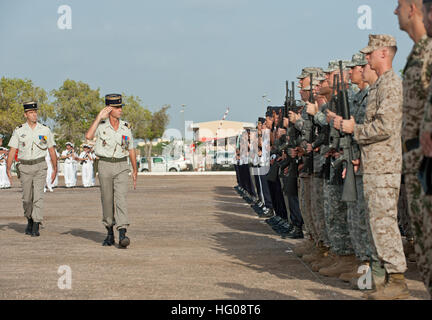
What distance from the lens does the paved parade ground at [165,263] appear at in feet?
24.9

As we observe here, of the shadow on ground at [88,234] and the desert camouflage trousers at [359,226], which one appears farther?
the shadow on ground at [88,234]

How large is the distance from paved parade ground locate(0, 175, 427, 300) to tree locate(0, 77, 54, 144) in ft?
159

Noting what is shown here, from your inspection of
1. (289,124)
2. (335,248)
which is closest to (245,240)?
(289,124)

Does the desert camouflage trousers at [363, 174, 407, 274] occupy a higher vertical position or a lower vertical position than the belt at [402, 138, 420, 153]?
lower

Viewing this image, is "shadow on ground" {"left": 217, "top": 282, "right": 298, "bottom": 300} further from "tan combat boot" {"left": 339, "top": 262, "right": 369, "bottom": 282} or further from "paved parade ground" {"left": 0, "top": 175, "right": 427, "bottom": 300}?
"tan combat boot" {"left": 339, "top": 262, "right": 369, "bottom": 282}

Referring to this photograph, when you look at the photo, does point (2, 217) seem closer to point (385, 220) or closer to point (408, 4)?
point (385, 220)

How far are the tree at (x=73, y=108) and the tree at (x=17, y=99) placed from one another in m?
2.03

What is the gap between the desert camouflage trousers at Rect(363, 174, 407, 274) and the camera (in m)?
7.09

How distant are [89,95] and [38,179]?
2220 inches

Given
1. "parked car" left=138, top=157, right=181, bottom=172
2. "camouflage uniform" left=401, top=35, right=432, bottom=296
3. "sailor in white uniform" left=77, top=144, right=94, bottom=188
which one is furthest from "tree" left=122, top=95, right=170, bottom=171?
"camouflage uniform" left=401, top=35, right=432, bottom=296

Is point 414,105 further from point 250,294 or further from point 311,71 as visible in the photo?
point 311,71

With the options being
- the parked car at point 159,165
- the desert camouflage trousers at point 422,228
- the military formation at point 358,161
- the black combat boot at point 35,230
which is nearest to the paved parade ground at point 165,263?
the black combat boot at point 35,230

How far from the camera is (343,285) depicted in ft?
26.1

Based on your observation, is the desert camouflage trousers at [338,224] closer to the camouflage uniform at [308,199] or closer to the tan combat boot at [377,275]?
the camouflage uniform at [308,199]
